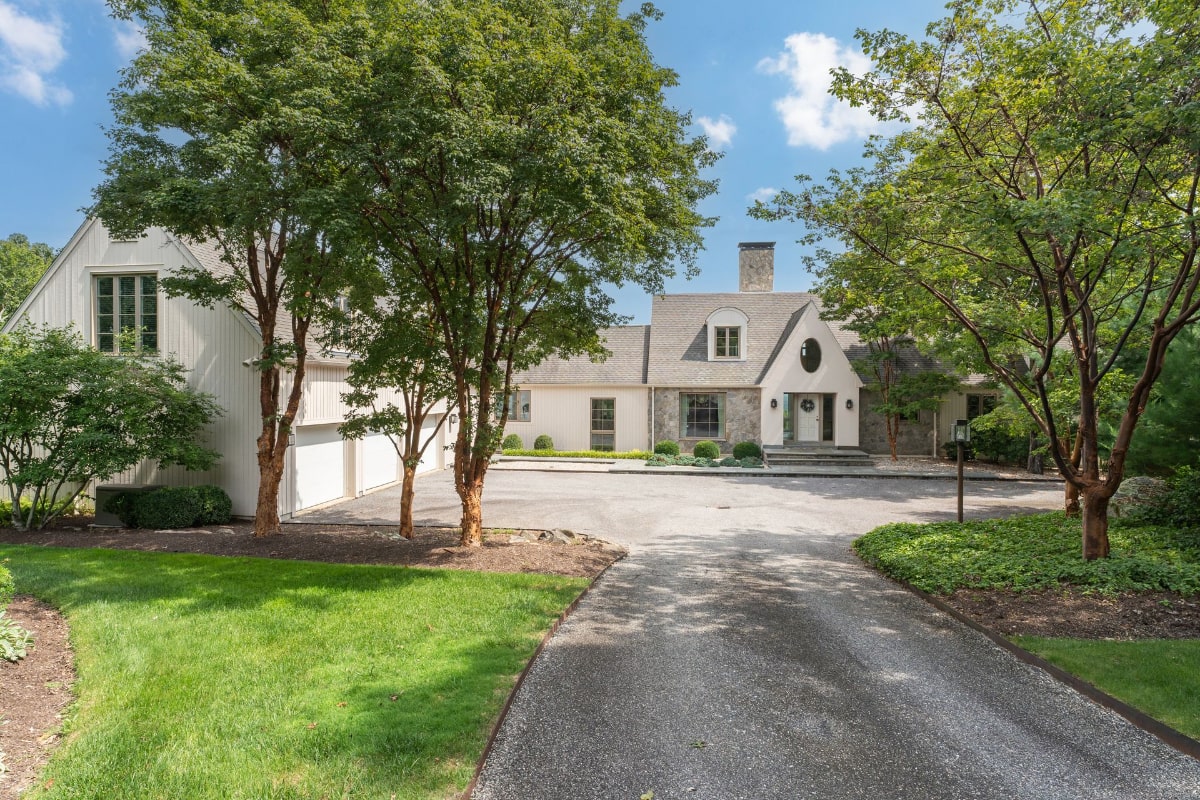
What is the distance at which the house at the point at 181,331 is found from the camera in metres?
12.4

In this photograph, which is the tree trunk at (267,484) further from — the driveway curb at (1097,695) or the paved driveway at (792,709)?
the driveway curb at (1097,695)

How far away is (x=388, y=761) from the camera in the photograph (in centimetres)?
368

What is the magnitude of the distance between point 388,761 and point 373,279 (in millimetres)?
7334

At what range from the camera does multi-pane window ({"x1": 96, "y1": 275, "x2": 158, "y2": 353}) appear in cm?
1280

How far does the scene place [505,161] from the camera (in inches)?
276

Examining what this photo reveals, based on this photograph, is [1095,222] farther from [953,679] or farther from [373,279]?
[373,279]

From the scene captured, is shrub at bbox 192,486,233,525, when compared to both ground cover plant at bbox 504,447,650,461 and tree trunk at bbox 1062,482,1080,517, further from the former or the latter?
tree trunk at bbox 1062,482,1080,517

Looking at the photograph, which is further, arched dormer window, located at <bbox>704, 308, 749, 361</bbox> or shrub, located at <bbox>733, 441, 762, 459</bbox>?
arched dormer window, located at <bbox>704, 308, 749, 361</bbox>

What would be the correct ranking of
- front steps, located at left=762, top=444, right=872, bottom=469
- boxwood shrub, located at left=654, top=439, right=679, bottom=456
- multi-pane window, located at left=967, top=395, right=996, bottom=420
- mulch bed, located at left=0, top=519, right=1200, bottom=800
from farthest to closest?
multi-pane window, located at left=967, top=395, right=996, bottom=420
boxwood shrub, located at left=654, top=439, right=679, bottom=456
front steps, located at left=762, top=444, right=872, bottom=469
mulch bed, located at left=0, top=519, right=1200, bottom=800

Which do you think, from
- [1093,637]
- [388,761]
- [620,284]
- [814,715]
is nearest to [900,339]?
[620,284]

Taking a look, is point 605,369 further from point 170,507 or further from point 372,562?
point 372,562

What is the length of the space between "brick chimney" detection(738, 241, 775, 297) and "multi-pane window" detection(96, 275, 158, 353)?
874 inches

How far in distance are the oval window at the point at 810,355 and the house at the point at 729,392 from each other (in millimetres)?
38

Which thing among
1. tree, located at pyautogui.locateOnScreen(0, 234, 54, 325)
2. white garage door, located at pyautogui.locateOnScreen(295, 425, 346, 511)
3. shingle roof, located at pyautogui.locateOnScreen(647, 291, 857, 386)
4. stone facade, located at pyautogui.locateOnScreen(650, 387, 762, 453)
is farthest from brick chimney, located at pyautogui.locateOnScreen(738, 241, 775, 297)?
tree, located at pyautogui.locateOnScreen(0, 234, 54, 325)
